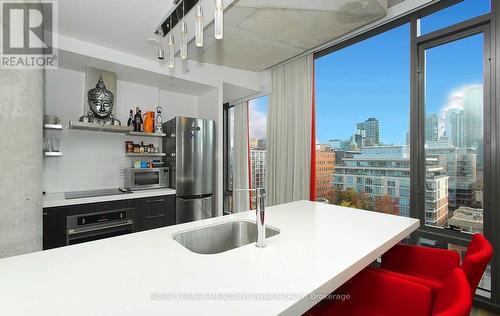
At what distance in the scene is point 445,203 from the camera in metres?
2.30

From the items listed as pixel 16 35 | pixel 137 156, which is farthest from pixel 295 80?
pixel 16 35

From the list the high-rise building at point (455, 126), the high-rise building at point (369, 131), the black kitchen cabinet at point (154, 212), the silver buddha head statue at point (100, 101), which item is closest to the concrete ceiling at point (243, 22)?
the silver buddha head statue at point (100, 101)

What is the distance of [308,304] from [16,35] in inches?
103

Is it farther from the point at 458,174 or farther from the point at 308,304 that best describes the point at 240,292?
the point at 458,174

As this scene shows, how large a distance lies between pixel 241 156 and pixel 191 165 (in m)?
1.47

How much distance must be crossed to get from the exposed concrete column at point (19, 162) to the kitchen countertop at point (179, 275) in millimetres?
1000

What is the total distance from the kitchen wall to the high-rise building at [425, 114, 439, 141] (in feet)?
11.8

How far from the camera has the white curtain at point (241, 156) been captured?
4.66 meters

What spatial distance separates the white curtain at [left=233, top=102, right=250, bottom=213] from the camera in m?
4.66

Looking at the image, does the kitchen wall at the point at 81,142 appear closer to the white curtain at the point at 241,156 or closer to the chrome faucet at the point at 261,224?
the white curtain at the point at 241,156

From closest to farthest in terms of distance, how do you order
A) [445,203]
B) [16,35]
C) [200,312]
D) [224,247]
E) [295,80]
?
[200,312], [224,247], [16,35], [445,203], [295,80]

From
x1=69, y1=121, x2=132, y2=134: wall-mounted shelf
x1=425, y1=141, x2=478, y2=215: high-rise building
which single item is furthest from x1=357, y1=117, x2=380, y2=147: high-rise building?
x1=69, y1=121, x2=132, y2=134: wall-mounted shelf

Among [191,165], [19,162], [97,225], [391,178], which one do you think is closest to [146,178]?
[191,165]

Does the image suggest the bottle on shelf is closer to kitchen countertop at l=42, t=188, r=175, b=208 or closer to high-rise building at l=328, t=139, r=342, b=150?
kitchen countertop at l=42, t=188, r=175, b=208
